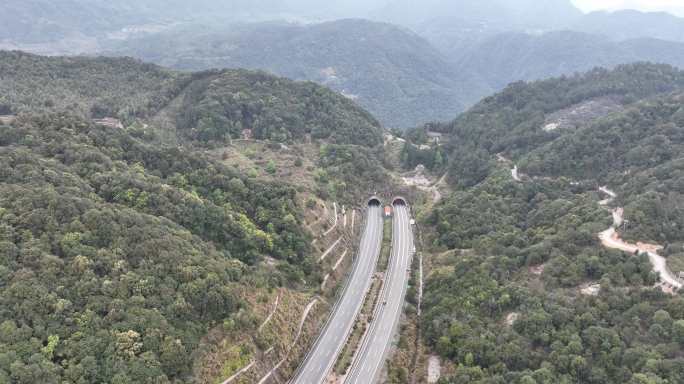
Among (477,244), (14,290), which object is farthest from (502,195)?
(14,290)

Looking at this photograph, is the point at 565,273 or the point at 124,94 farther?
the point at 124,94

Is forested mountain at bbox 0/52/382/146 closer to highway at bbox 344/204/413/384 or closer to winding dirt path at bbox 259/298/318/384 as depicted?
highway at bbox 344/204/413/384

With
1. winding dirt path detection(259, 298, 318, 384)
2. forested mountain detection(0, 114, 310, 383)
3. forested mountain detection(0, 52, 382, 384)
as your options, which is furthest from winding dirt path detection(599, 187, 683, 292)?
forested mountain detection(0, 114, 310, 383)

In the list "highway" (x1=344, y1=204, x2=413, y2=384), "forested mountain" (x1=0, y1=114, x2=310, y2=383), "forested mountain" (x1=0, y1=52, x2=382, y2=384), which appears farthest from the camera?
"highway" (x1=344, y1=204, x2=413, y2=384)

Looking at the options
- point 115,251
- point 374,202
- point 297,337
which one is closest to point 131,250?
point 115,251

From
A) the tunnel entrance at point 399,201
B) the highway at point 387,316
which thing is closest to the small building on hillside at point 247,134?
the tunnel entrance at point 399,201

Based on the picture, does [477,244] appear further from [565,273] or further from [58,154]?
[58,154]

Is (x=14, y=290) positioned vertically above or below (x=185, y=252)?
above
